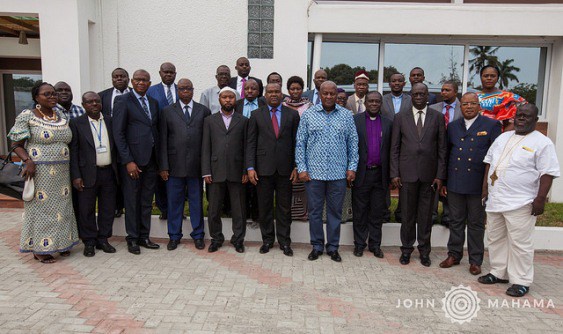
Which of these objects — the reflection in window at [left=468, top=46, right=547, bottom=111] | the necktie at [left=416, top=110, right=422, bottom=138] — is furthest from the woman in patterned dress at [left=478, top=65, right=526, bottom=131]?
the reflection in window at [left=468, top=46, right=547, bottom=111]

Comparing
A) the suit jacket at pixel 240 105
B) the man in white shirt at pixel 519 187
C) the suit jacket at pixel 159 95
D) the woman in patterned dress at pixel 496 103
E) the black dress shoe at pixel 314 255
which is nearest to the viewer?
the man in white shirt at pixel 519 187

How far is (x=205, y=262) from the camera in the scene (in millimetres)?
5082

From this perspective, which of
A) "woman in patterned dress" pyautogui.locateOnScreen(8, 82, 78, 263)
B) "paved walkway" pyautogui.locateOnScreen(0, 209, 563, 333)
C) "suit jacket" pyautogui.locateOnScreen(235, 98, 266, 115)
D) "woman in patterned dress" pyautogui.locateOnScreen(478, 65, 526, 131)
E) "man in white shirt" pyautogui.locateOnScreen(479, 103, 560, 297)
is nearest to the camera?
"paved walkway" pyautogui.locateOnScreen(0, 209, 563, 333)

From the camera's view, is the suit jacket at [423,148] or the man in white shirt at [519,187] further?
the suit jacket at [423,148]

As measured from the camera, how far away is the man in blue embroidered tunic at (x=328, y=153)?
5.02 metres

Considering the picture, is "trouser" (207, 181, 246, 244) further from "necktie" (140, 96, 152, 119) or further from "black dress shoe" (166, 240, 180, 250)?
"necktie" (140, 96, 152, 119)

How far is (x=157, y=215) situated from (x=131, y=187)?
3.28 feet

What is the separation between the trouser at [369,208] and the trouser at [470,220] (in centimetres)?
83

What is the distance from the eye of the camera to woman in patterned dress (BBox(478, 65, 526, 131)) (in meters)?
5.13

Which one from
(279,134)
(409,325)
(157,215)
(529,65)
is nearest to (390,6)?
(529,65)

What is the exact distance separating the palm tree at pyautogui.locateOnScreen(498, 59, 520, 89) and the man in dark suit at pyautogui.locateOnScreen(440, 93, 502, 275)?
4.51m

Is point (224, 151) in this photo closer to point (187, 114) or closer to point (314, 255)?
point (187, 114)

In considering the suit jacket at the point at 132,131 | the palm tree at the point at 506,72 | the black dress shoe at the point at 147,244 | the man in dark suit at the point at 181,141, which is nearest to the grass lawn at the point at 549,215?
the black dress shoe at the point at 147,244

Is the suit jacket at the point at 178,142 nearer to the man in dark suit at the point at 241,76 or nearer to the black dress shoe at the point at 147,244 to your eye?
the black dress shoe at the point at 147,244
